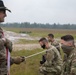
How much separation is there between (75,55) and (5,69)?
1253 millimetres

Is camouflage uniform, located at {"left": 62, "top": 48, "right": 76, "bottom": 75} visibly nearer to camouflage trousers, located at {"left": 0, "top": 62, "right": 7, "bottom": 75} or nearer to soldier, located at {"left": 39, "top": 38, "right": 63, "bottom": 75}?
camouflage trousers, located at {"left": 0, "top": 62, "right": 7, "bottom": 75}

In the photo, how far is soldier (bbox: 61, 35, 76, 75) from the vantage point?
5.52 meters

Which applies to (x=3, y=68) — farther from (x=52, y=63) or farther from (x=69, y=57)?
(x=52, y=63)

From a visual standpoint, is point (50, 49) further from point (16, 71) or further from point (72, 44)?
point (16, 71)

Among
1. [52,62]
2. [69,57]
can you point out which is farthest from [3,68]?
[52,62]

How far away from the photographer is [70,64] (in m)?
5.72

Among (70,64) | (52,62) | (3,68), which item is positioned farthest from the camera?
(52,62)

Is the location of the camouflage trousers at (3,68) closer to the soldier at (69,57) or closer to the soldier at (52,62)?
the soldier at (69,57)

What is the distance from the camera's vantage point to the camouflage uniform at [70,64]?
548 centimetres

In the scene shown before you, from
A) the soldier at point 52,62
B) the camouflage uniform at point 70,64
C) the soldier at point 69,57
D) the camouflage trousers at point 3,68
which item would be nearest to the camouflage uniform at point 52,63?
the soldier at point 52,62

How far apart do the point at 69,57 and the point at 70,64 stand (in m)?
0.13

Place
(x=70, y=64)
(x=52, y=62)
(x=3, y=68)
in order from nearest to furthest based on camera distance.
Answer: (x=3, y=68), (x=70, y=64), (x=52, y=62)

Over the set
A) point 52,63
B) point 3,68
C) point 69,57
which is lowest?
point 52,63

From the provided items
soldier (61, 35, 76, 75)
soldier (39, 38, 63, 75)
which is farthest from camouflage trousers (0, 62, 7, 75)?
soldier (39, 38, 63, 75)
